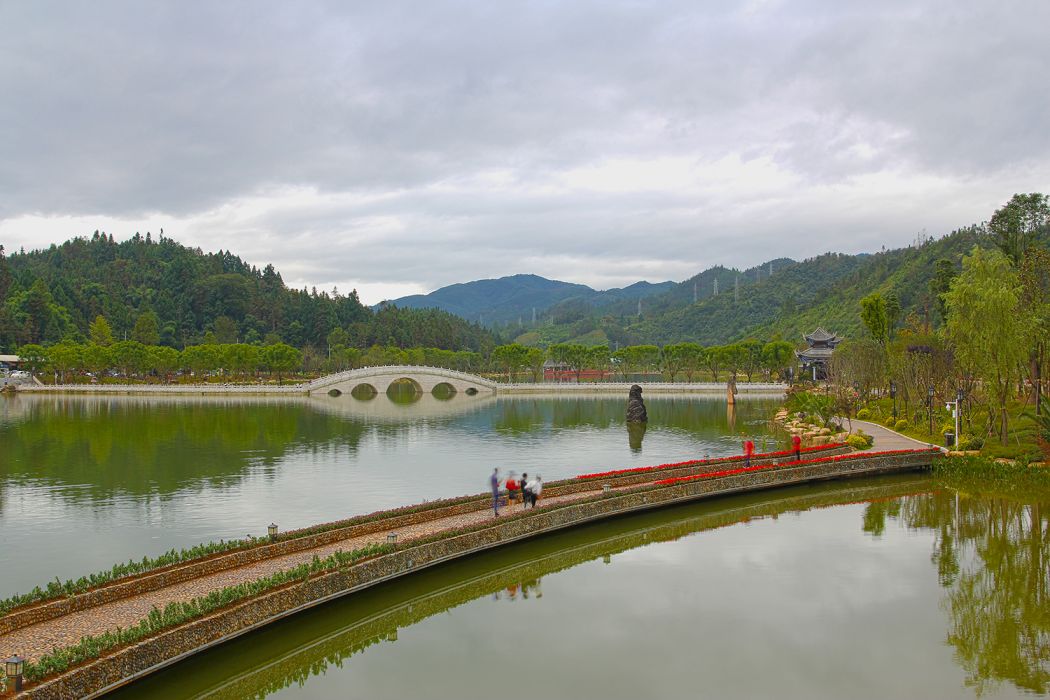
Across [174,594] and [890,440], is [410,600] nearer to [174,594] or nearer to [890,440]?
[174,594]

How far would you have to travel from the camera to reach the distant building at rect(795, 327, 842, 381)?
260ft

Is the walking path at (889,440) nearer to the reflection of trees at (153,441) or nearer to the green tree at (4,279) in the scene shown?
the reflection of trees at (153,441)

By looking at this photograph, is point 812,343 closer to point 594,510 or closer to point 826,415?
point 826,415

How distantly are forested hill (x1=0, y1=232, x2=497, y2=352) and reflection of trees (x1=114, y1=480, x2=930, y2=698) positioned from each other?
324 ft

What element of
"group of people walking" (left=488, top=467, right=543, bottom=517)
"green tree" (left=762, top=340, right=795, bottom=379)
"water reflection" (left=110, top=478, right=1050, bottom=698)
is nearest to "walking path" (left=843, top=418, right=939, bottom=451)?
"water reflection" (left=110, top=478, right=1050, bottom=698)

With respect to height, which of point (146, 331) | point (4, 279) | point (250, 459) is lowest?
point (250, 459)

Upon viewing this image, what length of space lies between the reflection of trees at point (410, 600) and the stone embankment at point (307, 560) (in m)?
0.41

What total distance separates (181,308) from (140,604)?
401ft

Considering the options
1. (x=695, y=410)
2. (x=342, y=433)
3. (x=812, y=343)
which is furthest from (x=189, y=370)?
(x=812, y=343)

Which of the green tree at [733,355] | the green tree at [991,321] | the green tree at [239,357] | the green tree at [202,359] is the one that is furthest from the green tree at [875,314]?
the green tree at [202,359]

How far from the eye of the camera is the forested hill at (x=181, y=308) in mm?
105562

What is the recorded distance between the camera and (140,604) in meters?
12.9

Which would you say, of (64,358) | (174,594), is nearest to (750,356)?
(64,358)

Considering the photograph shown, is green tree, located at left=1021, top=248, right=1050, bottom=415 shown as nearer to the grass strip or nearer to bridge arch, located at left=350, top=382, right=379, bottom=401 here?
the grass strip
